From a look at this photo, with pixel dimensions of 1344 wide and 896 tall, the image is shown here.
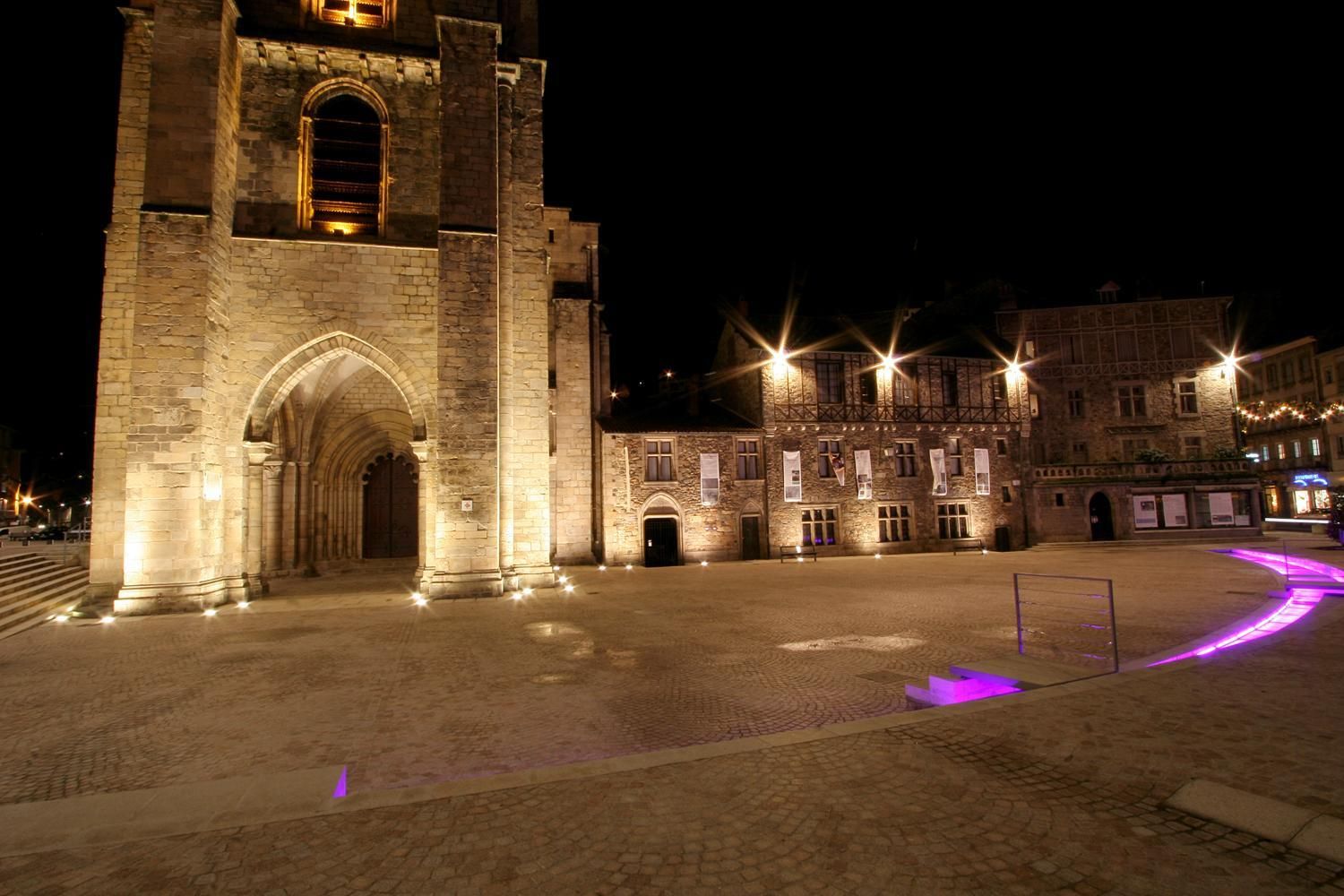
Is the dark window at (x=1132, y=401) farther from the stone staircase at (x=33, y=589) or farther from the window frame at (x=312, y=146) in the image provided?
the stone staircase at (x=33, y=589)

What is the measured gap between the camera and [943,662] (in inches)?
→ 293

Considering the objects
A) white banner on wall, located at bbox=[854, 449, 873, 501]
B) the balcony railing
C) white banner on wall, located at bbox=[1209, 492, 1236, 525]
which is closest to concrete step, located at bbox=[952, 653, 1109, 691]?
white banner on wall, located at bbox=[854, 449, 873, 501]

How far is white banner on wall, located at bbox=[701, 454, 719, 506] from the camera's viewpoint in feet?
79.2

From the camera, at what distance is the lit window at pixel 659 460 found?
77.9ft

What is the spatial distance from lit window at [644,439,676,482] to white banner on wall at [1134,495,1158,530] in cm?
2223

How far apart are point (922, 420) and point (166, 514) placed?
26.3 metres

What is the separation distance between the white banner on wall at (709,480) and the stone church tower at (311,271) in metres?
9.81

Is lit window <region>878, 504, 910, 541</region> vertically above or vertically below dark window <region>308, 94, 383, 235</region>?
below

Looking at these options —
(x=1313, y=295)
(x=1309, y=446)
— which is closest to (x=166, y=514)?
(x=1309, y=446)

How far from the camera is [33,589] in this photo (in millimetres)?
13766

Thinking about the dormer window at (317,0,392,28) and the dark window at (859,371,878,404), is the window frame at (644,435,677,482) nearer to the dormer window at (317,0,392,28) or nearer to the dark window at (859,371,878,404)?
the dark window at (859,371,878,404)

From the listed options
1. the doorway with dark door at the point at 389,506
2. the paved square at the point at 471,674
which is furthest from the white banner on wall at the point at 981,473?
the doorway with dark door at the point at 389,506

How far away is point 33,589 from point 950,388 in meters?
31.4

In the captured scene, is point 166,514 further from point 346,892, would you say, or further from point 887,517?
point 887,517
